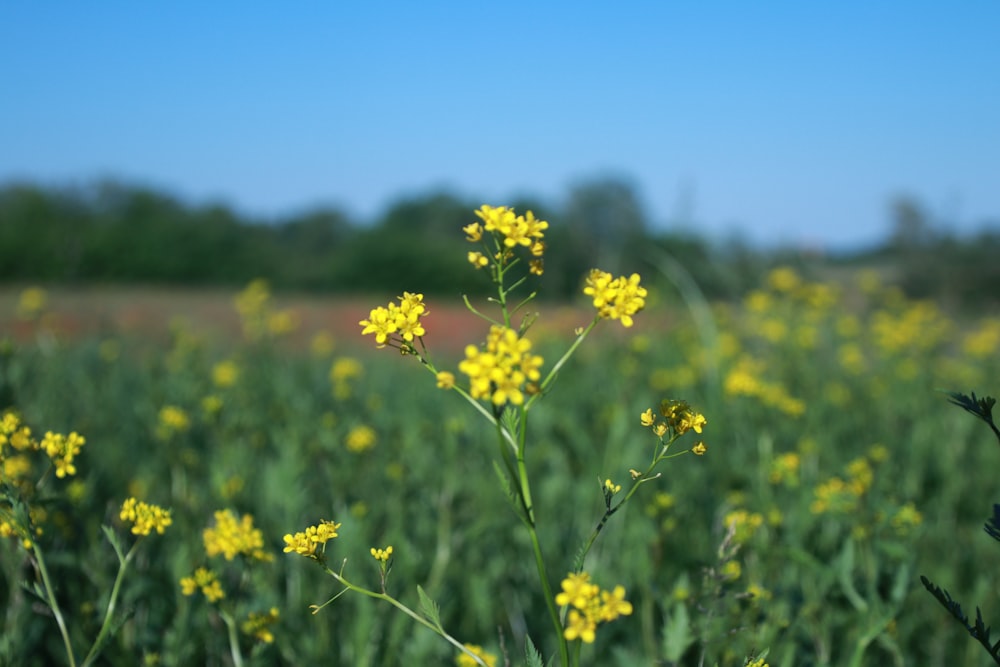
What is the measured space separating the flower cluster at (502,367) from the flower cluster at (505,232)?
0.18 metres

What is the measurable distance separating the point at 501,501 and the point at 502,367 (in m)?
2.44

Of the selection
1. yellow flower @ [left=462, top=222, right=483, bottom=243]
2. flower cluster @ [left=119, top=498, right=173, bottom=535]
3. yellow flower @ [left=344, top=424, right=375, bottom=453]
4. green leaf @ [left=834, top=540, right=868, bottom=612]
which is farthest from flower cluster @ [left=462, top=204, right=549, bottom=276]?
yellow flower @ [left=344, top=424, right=375, bottom=453]

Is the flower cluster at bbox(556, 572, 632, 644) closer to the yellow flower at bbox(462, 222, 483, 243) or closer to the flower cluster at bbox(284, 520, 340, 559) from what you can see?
the flower cluster at bbox(284, 520, 340, 559)

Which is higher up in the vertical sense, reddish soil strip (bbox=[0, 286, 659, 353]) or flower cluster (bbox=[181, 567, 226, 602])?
flower cluster (bbox=[181, 567, 226, 602])

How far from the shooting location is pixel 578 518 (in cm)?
331

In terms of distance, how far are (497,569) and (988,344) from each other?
451 cm

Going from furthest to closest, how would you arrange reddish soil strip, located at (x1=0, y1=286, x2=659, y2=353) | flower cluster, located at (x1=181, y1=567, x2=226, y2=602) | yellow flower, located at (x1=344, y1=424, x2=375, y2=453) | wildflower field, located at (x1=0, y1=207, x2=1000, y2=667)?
reddish soil strip, located at (x1=0, y1=286, x2=659, y2=353)
yellow flower, located at (x1=344, y1=424, x2=375, y2=453)
flower cluster, located at (x1=181, y1=567, x2=226, y2=602)
wildflower field, located at (x1=0, y1=207, x2=1000, y2=667)

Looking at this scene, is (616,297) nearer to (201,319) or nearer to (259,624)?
(259,624)

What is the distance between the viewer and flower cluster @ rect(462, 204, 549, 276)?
1270mm

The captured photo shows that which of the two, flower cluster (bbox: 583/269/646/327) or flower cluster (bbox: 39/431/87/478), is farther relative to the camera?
flower cluster (bbox: 39/431/87/478)

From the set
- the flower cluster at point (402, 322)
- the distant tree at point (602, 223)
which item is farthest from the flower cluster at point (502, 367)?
the distant tree at point (602, 223)

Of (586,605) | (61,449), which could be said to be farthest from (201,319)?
(586,605)

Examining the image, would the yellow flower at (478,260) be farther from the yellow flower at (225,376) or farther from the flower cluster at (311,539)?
the yellow flower at (225,376)

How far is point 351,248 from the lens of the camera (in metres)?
24.5
